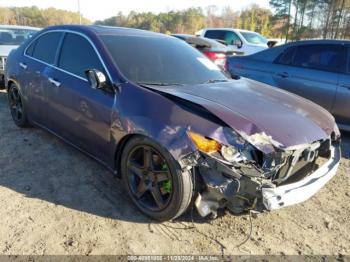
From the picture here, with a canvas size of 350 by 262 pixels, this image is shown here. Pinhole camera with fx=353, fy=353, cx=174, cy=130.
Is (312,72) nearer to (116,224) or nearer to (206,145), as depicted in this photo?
(206,145)

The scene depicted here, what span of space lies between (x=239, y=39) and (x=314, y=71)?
347 inches

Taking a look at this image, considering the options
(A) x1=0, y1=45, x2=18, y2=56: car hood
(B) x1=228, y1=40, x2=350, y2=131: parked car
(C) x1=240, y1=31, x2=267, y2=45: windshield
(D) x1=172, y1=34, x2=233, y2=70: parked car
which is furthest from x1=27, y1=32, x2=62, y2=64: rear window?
(C) x1=240, y1=31, x2=267, y2=45: windshield

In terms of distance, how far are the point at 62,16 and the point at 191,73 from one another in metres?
101

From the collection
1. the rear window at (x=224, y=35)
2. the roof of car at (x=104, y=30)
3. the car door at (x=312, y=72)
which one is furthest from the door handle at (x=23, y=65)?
the rear window at (x=224, y=35)

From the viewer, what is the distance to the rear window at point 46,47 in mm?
4289

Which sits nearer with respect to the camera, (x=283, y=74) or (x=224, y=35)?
(x=283, y=74)

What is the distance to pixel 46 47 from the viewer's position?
451 cm

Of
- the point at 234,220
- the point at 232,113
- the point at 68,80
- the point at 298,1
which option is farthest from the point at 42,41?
the point at 298,1

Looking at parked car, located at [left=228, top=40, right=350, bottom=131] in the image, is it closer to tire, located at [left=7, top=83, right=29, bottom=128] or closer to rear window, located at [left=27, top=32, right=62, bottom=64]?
rear window, located at [left=27, top=32, right=62, bottom=64]

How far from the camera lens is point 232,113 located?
2.83 m

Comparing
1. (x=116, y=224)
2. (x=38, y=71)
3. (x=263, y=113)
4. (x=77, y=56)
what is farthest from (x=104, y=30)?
(x=116, y=224)

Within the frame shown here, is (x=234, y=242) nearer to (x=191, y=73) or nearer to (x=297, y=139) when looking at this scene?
(x=297, y=139)

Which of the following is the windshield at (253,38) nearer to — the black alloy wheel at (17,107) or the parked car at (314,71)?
the parked car at (314,71)

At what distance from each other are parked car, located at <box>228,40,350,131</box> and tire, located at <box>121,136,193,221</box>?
106 inches
